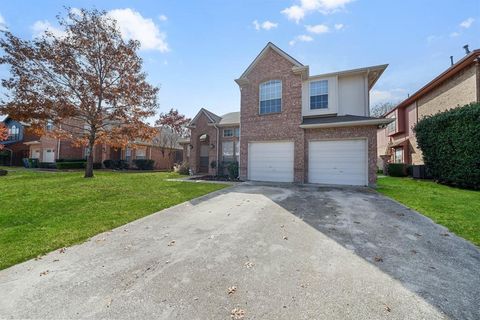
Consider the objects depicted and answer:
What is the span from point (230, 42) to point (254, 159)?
6.80 meters

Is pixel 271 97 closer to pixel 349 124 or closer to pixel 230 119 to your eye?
pixel 349 124

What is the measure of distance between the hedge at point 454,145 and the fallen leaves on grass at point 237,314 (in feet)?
44.4

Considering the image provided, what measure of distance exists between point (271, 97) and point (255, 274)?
12063 mm

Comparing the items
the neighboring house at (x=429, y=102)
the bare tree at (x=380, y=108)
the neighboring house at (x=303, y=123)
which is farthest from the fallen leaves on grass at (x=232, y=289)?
the bare tree at (x=380, y=108)

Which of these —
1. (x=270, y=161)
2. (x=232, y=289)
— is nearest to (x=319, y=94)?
(x=270, y=161)

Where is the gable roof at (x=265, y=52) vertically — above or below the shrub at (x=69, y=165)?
above

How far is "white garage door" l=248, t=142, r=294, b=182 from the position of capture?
1274 cm

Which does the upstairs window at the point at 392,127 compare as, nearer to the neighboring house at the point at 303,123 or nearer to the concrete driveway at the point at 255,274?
the neighboring house at the point at 303,123

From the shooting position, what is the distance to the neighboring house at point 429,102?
40.3 ft

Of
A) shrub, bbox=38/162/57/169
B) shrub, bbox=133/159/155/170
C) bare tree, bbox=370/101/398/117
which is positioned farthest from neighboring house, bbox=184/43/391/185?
bare tree, bbox=370/101/398/117

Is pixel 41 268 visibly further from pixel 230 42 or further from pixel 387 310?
pixel 230 42

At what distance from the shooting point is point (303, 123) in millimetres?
12547

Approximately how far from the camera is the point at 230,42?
10672mm

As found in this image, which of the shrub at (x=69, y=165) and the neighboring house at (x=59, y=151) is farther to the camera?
the neighboring house at (x=59, y=151)
